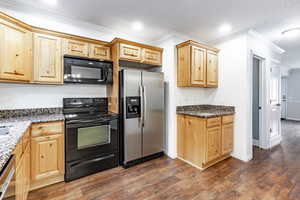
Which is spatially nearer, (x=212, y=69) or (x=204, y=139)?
(x=204, y=139)

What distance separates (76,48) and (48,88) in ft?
2.68

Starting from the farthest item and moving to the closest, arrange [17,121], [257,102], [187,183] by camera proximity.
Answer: [257,102] → [187,183] → [17,121]

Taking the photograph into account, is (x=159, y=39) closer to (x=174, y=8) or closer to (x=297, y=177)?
(x=174, y=8)

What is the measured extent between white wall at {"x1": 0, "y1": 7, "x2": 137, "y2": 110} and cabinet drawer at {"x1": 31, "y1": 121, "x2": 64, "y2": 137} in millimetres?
615

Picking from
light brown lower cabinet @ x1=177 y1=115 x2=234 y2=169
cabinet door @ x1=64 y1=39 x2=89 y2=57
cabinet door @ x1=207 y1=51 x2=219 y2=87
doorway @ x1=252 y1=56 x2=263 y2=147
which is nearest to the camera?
cabinet door @ x1=64 y1=39 x2=89 y2=57

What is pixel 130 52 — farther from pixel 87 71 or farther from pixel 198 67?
pixel 198 67

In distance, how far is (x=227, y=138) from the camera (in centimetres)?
279

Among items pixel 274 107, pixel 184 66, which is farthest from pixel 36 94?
pixel 274 107

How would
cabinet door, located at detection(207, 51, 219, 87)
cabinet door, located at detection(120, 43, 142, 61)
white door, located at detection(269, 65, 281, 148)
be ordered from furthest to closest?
white door, located at detection(269, 65, 281, 148), cabinet door, located at detection(207, 51, 219, 87), cabinet door, located at detection(120, 43, 142, 61)

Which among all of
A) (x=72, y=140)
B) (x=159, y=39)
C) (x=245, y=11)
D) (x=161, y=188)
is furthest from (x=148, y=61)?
(x=161, y=188)

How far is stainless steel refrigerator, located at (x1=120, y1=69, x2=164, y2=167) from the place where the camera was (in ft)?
8.07

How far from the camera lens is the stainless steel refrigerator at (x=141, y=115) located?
96.8 inches

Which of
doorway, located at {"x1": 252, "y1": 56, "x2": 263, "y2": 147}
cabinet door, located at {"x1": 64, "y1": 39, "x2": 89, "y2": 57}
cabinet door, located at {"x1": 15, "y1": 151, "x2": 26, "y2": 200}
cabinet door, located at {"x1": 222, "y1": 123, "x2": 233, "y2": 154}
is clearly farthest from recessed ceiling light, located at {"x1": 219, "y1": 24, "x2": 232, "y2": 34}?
cabinet door, located at {"x1": 15, "y1": 151, "x2": 26, "y2": 200}

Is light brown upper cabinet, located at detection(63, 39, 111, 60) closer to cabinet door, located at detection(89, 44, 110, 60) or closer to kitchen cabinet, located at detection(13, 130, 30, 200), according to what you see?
cabinet door, located at detection(89, 44, 110, 60)
